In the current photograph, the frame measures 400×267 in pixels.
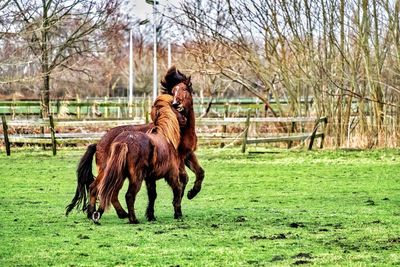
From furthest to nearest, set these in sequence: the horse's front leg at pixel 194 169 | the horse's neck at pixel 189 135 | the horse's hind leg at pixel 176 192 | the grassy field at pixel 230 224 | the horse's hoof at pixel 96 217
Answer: the horse's front leg at pixel 194 169
the horse's neck at pixel 189 135
the horse's hind leg at pixel 176 192
the horse's hoof at pixel 96 217
the grassy field at pixel 230 224

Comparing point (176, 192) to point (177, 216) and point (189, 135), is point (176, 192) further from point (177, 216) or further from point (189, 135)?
point (189, 135)

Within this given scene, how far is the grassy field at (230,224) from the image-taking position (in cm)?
907

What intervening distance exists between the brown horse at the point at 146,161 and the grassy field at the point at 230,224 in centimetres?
35

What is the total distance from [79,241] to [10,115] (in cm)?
2594

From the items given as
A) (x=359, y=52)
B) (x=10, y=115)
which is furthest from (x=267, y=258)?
(x=10, y=115)

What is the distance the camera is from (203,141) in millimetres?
30188

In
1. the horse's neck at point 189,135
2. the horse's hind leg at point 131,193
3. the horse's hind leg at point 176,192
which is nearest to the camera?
the horse's hind leg at point 131,193

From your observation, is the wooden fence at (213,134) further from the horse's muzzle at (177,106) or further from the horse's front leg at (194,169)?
the horse's muzzle at (177,106)

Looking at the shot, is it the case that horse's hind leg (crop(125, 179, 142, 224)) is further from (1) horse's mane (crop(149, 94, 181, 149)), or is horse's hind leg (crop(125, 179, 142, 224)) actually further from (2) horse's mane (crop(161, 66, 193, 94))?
Answer: (2) horse's mane (crop(161, 66, 193, 94))

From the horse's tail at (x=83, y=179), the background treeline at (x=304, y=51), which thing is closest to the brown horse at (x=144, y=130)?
the horse's tail at (x=83, y=179)

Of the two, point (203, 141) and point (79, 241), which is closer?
point (79, 241)

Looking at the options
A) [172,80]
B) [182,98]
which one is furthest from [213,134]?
[182,98]

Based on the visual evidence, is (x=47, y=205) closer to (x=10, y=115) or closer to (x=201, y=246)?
(x=201, y=246)

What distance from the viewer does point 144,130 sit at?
1320cm
